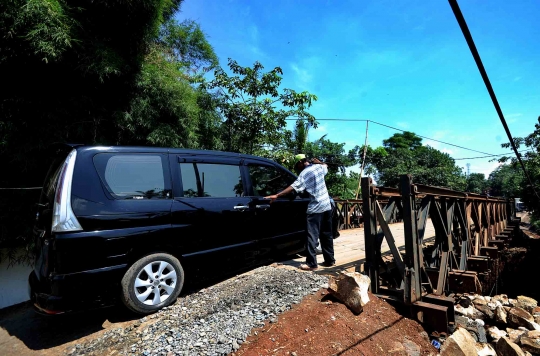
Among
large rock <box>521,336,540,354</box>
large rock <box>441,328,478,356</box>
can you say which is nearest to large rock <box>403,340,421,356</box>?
large rock <box>441,328,478,356</box>

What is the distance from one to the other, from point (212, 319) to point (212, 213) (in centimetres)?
117

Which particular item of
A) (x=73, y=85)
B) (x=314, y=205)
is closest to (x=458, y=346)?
(x=314, y=205)

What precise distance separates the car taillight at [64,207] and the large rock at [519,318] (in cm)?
587

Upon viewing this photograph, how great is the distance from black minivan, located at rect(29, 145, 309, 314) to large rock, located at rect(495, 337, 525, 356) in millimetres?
2931

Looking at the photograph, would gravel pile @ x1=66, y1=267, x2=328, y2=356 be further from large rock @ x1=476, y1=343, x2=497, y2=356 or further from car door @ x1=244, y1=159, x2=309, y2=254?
large rock @ x1=476, y1=343, x2=497, y2=356

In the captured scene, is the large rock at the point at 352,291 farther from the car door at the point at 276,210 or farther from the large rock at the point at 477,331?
the large rock at the point at 477,331

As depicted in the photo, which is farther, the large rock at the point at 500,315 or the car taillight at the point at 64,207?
the large rock at the point at 500,315

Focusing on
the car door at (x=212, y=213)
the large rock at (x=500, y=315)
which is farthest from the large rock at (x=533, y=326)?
the car door at (x=212, y=213)

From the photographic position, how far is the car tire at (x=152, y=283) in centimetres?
278

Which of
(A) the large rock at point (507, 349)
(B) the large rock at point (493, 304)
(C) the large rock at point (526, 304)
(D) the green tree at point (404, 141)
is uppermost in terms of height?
(D) the green tree at point (404, 141)

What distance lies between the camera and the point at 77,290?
8.30 feet

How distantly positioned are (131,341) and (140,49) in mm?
5324

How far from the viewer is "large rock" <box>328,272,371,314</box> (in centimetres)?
300

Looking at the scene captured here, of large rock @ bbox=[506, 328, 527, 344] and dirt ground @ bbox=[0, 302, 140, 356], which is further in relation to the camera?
large rock @ bbox=[506, 328, 527, 344]
